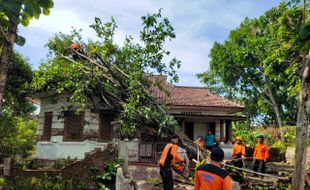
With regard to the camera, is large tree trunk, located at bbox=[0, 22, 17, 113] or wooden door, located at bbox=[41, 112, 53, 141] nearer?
large tree trunk, located at bbox=[0, 22, 17, 113]

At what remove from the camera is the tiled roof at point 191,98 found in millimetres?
21022

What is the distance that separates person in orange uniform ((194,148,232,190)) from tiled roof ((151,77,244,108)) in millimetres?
13778

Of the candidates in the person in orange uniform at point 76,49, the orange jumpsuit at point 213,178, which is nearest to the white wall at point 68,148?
the person in orange uniform at point 76,49

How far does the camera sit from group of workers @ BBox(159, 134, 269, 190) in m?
5.11

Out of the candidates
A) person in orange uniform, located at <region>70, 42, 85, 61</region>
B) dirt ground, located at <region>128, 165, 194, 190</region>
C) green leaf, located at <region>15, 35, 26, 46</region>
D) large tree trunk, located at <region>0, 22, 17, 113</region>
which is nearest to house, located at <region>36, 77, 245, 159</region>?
person in orange uniform, located at <region>70, 42, 85, 61</region>

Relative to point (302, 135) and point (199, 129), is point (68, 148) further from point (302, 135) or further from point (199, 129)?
point (302, 135)

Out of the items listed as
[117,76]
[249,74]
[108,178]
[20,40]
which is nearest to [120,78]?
[117,76]

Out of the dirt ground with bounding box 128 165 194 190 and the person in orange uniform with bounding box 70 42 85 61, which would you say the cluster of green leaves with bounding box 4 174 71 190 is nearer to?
the dirt ground with bounding box 128 165 194 190

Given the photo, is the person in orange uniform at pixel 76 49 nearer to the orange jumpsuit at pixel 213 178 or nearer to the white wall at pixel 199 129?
the white wall at pixel 199 129

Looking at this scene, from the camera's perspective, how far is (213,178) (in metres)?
5.12

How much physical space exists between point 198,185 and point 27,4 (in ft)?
11.7

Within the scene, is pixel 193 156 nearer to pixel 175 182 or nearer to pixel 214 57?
pixel 175 182

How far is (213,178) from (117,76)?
1075 centimetres

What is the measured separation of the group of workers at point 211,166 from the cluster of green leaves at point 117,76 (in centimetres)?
320
